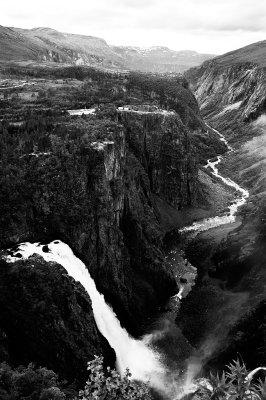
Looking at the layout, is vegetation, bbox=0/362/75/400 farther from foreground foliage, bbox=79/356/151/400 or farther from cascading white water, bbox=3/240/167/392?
cascading white water, bbox=3/240/167/392

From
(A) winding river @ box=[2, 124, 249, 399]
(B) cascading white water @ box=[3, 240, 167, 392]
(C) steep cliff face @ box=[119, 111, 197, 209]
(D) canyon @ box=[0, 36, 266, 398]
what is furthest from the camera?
(C) steep cliff face @ box=[119, 111, 197, 209]

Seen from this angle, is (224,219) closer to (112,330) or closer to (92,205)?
(92,205)

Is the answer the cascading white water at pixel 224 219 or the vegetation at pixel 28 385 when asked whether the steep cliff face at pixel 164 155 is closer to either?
the cascading white water at pixel 224 219

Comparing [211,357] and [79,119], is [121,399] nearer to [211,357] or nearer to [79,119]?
[211,357]

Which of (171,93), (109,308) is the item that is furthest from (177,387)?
(171,93)

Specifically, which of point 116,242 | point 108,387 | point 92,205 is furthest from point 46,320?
point 108,387

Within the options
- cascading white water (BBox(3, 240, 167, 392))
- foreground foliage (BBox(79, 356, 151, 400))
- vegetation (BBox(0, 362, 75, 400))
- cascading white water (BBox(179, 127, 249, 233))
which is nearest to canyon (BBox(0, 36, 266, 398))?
cascading white water (BBox(179, 127, 249, 233))

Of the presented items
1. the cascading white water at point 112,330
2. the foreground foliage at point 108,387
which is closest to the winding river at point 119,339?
the cascading white water at point 112,330

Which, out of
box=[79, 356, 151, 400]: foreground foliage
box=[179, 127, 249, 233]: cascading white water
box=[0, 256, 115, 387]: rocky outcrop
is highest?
box=[79, 356, 151, 400]: foreground foliage
